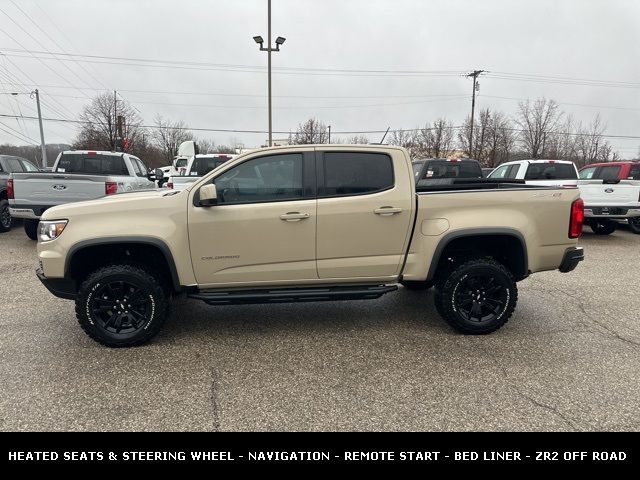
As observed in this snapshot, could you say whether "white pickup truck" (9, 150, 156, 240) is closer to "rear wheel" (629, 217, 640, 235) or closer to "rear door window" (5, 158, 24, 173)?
"rear door window" (5, 158, 24, 173)

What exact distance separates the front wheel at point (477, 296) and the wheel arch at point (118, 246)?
265cm

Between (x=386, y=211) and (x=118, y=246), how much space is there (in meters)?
2.55

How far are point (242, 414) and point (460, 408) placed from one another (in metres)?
1.55

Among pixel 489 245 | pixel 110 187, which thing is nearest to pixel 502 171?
pixel 489 245

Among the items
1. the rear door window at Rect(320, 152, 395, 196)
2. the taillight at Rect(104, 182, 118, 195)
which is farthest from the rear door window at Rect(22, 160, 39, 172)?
the rear door window at Rect(320, 152, 395, 196)

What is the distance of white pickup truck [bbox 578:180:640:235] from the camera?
9219mm

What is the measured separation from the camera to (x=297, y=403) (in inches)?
116

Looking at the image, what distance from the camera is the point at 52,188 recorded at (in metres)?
7.71

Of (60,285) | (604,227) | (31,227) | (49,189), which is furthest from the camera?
(604,227)

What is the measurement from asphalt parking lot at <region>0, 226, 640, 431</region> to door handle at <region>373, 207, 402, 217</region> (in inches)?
50.1
